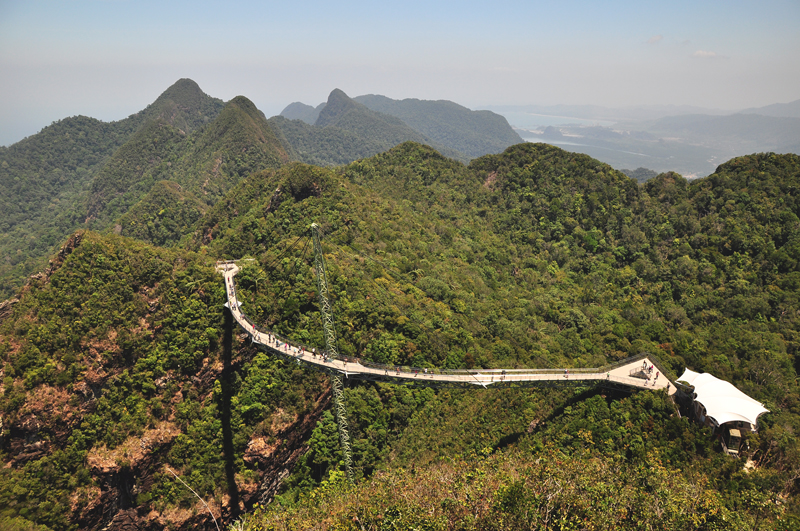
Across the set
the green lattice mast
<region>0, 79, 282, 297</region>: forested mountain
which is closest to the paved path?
the green lattice mast

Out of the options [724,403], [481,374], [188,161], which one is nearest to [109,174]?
[188,161]

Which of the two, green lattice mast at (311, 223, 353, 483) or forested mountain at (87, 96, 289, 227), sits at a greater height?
forested mountain at (87, 96, 289, 227)

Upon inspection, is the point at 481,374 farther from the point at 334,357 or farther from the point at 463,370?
the point at 334,357

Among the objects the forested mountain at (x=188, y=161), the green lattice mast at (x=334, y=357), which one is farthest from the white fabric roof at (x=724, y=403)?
the forested mountain at (x=188, y=161)

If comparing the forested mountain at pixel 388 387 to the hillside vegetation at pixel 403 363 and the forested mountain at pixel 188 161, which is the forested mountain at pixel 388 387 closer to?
the hillside vegetation at pixel 403 363

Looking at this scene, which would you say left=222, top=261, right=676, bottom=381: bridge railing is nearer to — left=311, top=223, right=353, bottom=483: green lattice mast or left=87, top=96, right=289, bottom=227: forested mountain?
left=311, top=223, right=353, bottom=483: green lattice mast

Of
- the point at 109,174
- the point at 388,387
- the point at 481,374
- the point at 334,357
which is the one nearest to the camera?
the point at 481,374
